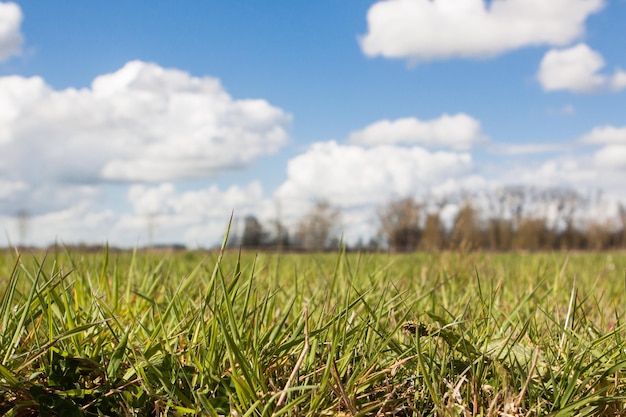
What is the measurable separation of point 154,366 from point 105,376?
0.14 meters

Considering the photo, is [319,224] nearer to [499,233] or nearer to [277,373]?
[499,233]

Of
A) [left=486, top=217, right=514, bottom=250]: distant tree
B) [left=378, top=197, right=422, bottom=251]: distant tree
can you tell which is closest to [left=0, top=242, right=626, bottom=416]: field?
[left=378, top=197, right=422, bottom=251]: distant tree

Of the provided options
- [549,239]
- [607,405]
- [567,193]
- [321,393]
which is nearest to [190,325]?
[321,393]

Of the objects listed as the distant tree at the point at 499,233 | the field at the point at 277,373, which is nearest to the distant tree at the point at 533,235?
the distant tree at the point at 499,233

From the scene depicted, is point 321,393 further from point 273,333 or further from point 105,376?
point 105,376

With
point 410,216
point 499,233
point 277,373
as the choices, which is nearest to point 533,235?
point 499,233

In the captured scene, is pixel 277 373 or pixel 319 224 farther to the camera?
pixel 319 224

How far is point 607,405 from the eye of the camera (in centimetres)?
134

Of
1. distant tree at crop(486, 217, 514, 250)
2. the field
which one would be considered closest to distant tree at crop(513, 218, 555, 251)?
distant tree at crop(486, 217, 514, 250)

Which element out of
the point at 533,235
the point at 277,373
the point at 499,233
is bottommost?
the point at 533,235

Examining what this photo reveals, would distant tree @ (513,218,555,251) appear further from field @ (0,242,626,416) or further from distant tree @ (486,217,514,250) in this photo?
field @ (0,242,626,416)

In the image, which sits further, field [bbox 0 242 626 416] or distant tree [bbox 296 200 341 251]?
distant tree [bbox 296 200 341 251]

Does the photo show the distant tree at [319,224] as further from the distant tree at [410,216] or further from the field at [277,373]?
the field at [277,373]

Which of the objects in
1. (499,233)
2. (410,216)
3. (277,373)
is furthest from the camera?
(499,233)
